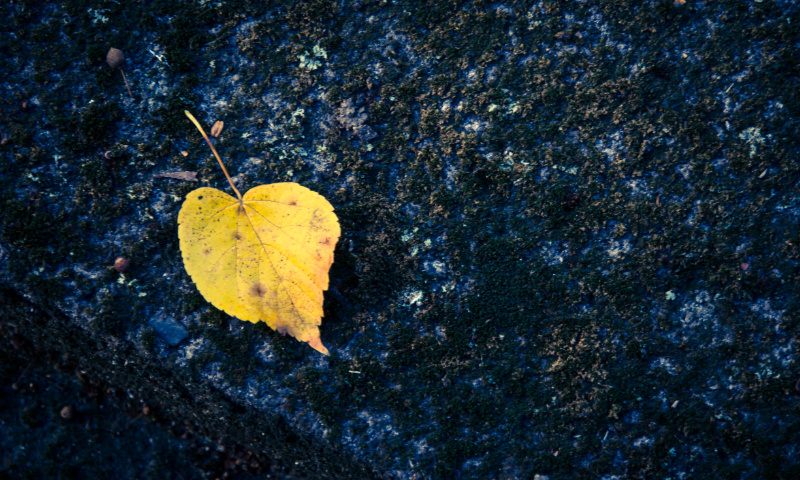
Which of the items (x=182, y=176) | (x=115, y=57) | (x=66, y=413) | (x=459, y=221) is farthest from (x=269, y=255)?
(x=66, y=413)

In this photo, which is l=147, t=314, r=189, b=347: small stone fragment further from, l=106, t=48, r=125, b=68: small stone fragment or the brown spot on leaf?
l=106, t=48, r=125, b=68: small stone fragment

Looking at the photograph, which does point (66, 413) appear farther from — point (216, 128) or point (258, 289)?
point (216, 128)

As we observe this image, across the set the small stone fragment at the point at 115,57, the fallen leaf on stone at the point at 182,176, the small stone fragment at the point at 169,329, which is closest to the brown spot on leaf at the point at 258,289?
the small stone fragment at the point at 169,329

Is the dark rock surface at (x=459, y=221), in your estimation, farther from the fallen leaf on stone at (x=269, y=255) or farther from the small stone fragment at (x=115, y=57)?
the fallen leaf on stone at (x=269, y=255)

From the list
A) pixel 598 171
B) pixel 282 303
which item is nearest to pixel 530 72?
pixel 598 171

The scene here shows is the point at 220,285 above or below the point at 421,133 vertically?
below

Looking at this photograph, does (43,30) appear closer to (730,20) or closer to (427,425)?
(427,425)
